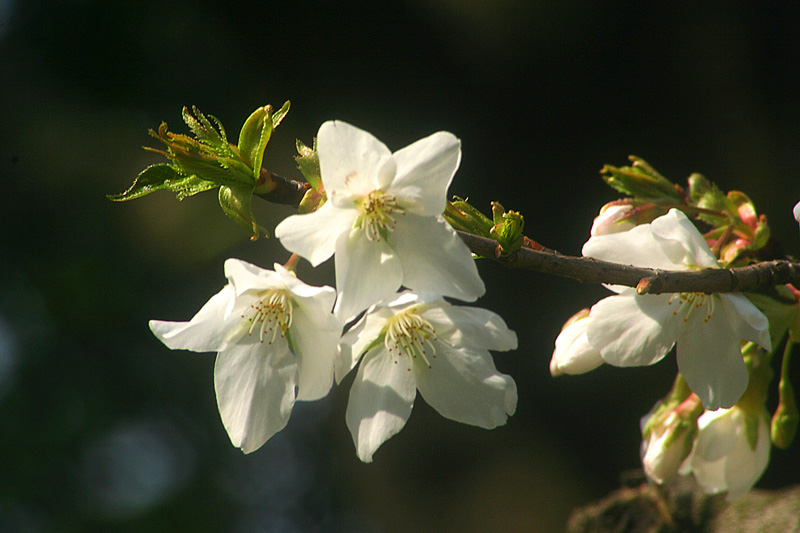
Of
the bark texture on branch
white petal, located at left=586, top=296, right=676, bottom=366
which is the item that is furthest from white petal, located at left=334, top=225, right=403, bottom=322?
the bark texture on branch

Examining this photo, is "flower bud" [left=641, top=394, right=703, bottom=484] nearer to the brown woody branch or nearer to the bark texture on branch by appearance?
the bark texture on branch

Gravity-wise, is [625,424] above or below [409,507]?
above

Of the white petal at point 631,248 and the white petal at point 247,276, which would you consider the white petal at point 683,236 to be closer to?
the white petal at point 631,248

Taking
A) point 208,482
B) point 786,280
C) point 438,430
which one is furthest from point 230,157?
point 208,482

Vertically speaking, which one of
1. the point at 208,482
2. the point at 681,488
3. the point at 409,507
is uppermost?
the point at 681,488

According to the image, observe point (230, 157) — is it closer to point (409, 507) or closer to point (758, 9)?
point (409, 507)
